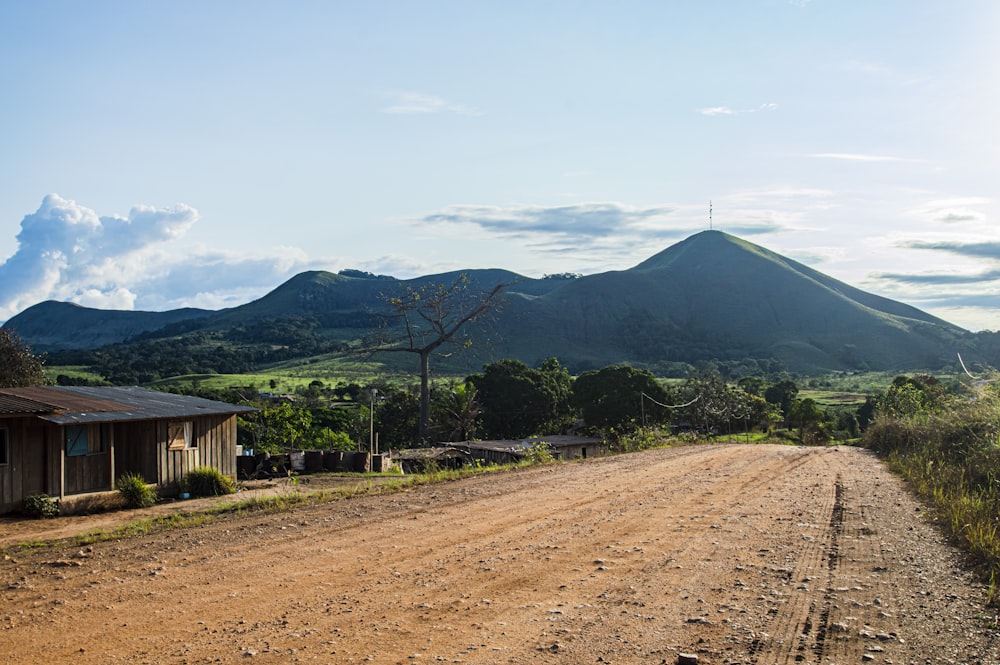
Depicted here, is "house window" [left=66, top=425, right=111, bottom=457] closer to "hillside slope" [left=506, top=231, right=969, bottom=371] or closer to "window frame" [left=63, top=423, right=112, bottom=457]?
"window frame" [left=63, top=423, right=112, bottom=457]

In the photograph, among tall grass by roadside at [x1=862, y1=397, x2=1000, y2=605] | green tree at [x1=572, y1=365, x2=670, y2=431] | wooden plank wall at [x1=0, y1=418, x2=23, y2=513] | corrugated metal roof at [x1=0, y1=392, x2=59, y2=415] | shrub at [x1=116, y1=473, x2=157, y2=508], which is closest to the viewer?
tall grass by roadside at [x1=862, y1=397, x2=1000, y2=605]

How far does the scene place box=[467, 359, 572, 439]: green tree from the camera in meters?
47.7

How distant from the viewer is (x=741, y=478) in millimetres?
17406

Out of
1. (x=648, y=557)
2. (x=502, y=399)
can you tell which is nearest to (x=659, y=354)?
(x=502, y=399)

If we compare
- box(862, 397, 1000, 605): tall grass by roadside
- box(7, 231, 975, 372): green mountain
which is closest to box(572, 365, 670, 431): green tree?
box(862, 397, 1000, 605): tall grass by roadside

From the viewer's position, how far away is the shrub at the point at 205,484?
18438mm

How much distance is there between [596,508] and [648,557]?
3730 mm

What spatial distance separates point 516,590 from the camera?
26.0 ft

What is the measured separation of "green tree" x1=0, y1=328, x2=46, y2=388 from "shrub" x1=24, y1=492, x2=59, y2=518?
22.8m

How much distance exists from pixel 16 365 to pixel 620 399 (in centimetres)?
3099

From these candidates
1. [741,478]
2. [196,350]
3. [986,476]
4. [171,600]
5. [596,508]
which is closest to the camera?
[171,600]

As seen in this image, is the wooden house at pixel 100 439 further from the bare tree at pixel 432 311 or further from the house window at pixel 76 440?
the bare tree at pixel 432 311

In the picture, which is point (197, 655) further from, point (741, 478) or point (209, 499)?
point (741, 478)

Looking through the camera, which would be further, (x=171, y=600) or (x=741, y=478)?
(x=741, y=478)
